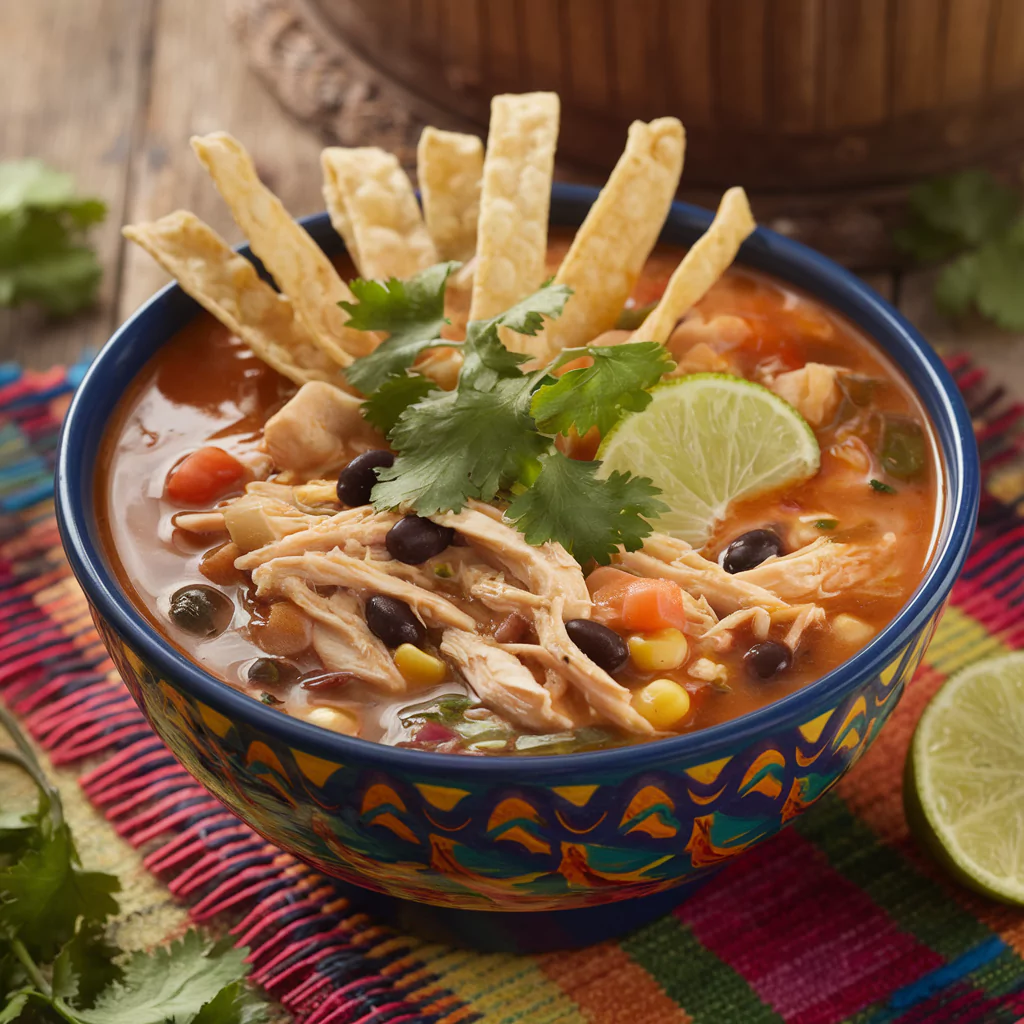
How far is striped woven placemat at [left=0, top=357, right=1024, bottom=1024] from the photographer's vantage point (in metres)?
2.83

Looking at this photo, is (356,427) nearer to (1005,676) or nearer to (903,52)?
(1005,676)

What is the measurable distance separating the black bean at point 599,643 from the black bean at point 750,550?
0.33 metres

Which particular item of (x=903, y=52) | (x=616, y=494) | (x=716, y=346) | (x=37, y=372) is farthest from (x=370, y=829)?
(x=903, y=52)

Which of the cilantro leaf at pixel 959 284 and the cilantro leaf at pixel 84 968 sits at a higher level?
the cilantro leaf at pixel 959 284

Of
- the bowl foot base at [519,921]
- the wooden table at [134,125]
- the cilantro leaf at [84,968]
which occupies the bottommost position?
the cilantro leaf at [84,968]

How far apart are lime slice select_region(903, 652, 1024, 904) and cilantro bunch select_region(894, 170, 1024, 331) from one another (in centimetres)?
157

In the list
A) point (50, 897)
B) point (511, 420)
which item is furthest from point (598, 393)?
point (50, 897)

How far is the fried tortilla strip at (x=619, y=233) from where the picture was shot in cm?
304

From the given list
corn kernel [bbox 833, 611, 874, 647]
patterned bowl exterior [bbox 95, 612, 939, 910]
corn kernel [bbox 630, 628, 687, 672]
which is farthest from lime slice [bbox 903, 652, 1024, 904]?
corn kernel [bbox 630, 628, 687, 672]

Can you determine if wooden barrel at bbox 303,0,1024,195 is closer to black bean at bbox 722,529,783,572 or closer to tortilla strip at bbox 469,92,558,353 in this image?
tortilla strip at bbox 469,92,558,353

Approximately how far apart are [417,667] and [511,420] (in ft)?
1.69

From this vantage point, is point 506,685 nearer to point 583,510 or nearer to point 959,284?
point 583,510

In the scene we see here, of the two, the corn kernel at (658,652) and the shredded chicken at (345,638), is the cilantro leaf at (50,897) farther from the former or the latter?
the corn kernel at (658,652)

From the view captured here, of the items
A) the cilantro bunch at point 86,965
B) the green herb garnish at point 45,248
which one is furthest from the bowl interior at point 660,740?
the green herb garnish at point 45,248
